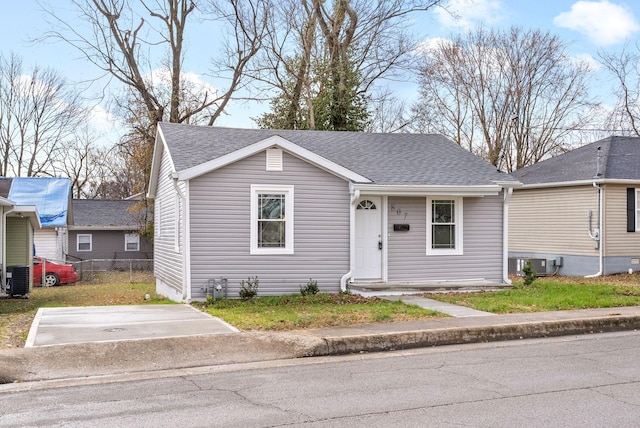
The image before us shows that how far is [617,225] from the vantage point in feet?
70.4

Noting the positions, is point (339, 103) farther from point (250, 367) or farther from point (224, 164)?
point (250, 367)

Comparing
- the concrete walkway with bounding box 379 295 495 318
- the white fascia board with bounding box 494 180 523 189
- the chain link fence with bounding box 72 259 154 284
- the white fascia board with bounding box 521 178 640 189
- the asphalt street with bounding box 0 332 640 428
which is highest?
the white fascia board with bounding box 521 178 640 189

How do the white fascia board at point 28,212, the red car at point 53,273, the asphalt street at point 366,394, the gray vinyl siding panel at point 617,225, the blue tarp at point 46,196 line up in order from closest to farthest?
the asphalt street at point 366,394 → the white fascia board at point 28,212 → the gray vinyl siding panel at point 617,225 → the red car at point 53,273 → the blue tarp at point 46,196

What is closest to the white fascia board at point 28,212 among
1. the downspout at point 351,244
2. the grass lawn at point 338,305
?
the grass lawn at point 338,305

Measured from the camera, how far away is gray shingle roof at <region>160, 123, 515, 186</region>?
621 inches

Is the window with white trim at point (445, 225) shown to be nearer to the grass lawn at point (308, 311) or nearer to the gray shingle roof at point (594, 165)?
the grass lawn at point (308, 311)

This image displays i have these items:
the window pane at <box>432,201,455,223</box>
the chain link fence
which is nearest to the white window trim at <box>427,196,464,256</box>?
the window pane at <box>432,201,455,223</box>

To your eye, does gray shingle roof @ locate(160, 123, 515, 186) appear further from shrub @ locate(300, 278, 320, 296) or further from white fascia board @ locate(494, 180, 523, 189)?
shrub @ locate(300, 278, 320, 296)

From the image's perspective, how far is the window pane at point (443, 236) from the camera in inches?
647

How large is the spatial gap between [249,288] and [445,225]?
17.9 ft

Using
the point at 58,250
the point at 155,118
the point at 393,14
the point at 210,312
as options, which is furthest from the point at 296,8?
the point at 210,312

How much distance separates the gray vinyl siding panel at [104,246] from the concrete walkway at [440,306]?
951 inches

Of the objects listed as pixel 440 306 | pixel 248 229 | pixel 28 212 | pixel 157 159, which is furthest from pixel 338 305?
pixel 28 212

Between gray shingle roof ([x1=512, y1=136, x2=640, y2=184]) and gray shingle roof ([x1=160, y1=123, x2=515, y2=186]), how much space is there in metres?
5.91
